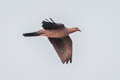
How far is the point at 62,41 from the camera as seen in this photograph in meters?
52.1

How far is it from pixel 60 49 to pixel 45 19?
7.49 feet

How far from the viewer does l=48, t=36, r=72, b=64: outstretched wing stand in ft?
168

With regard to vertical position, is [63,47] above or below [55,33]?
below

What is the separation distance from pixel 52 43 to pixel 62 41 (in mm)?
718

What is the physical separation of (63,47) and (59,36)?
3.86ft

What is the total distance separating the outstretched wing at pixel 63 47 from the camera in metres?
51.3

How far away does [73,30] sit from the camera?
5128cm

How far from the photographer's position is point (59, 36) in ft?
167

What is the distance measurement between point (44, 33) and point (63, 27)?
3.45 ft

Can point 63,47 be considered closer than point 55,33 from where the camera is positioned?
No

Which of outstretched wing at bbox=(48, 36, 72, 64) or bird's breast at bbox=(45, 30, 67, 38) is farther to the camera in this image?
outstretched wing at bbox=(48, 36, 72, 64)

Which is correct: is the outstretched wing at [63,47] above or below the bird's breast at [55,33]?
below

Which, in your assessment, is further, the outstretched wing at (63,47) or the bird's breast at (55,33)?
the outstretched wing at (63,47)

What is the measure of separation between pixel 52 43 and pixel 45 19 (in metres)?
1.96
